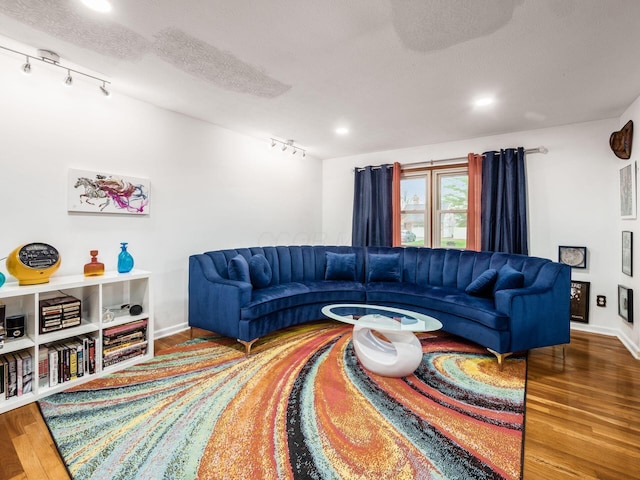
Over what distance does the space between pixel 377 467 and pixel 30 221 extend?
119 inches

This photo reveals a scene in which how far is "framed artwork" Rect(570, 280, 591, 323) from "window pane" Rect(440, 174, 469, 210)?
163cm

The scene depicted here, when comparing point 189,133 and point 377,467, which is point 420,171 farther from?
point 377,467

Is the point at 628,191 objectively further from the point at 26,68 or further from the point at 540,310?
the point at 26,68

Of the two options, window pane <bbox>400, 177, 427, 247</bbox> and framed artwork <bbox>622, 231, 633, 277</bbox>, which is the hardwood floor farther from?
window pane <bbox>400, 177, 427, 247</bbox>

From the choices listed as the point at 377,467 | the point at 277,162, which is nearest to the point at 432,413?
the point at 377,467

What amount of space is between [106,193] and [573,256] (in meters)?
5.17

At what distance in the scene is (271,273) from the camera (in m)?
3.72

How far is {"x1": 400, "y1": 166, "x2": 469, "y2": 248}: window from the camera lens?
14.5 feet

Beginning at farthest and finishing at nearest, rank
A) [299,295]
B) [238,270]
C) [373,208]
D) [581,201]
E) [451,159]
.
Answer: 1. [373,208]
2. [451,159]
3. [581,201]
4. [299,295]
5. [238,270]

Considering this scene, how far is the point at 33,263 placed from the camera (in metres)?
2.16

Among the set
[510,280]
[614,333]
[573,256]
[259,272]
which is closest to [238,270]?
[259,272]

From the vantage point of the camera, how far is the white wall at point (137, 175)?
2.31m

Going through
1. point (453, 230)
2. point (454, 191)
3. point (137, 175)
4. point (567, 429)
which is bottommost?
point (567, 429)

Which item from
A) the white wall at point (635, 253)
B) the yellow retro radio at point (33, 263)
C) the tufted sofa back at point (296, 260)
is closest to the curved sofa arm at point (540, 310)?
the white wall at point (635, 253)
